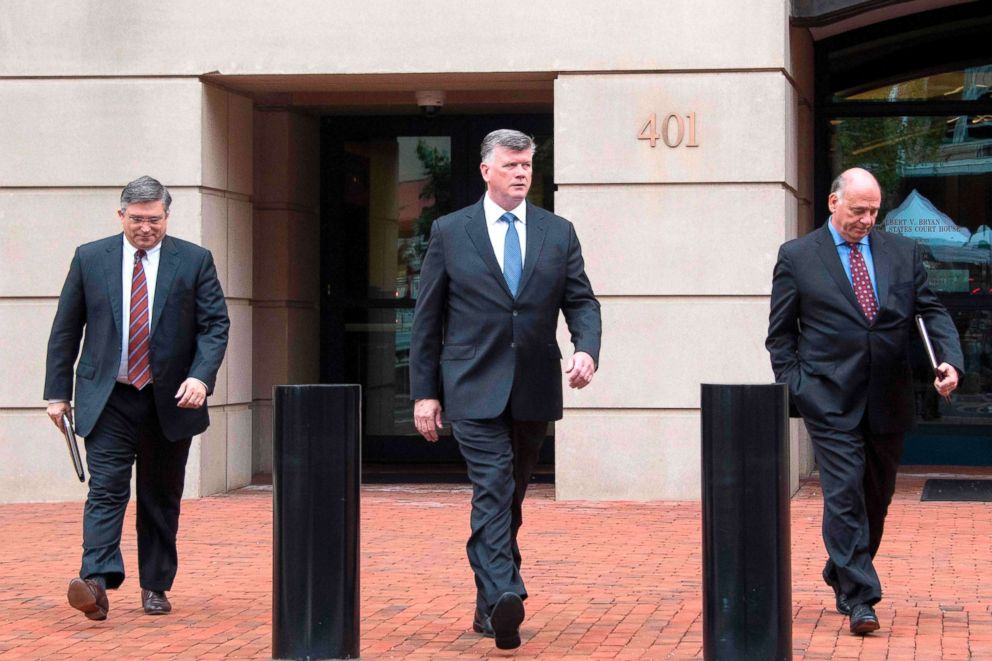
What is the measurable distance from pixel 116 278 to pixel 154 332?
290mm

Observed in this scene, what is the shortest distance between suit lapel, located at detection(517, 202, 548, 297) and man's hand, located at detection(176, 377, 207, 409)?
1456 millimetres

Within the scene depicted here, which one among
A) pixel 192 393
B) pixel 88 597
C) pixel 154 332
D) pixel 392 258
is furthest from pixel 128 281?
pixel 392 258

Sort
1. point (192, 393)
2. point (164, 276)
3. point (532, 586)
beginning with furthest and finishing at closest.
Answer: point (532, 586)
point (164, 276)
point (192, 393)

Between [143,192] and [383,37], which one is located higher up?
[383,37]

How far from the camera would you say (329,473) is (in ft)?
18.6

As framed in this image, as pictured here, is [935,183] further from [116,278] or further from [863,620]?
[116,278]

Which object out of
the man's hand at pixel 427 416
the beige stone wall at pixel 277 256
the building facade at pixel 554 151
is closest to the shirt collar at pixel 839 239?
the man's hand at pixel 427 416

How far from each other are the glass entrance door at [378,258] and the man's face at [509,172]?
7.24 m

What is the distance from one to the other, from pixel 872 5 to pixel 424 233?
13.8ft

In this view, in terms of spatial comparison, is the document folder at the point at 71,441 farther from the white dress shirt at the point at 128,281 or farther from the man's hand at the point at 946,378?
the man's hand at the point at 946,378

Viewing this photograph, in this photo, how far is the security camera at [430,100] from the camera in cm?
1205

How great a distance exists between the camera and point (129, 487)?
269 inches

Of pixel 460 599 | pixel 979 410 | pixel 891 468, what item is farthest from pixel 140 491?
pixel 979 410

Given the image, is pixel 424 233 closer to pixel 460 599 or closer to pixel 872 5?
pixel 872 5
